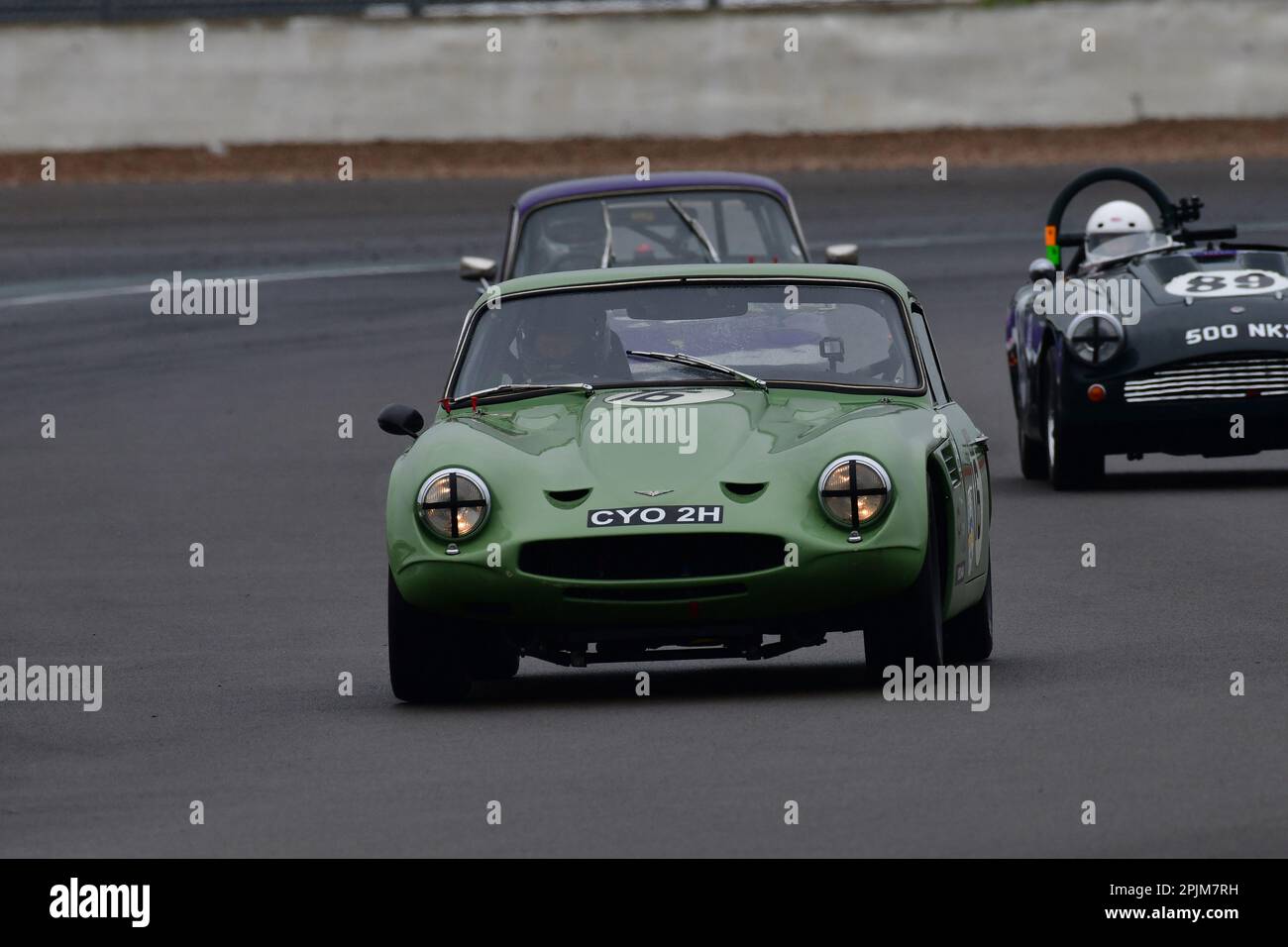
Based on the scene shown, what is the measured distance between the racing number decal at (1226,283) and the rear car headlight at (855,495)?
771cm

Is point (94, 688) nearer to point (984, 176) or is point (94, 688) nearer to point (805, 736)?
point (805, 736)

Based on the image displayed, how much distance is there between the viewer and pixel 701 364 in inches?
392

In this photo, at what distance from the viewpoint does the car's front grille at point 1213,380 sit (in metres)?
16.0

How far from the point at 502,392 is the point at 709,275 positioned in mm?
840

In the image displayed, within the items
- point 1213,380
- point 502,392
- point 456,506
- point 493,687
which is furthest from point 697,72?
point 456,506

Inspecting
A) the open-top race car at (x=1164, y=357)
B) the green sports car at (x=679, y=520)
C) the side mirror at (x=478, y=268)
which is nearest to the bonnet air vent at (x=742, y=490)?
the green sports car at (x=679, y=520)

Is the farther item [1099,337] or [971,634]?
[1099,337]

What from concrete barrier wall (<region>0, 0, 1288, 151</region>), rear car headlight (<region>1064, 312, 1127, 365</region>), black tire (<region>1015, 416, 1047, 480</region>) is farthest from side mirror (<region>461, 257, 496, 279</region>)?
concrete barrier wall (<region>0, 0, 1288, 151</region>)

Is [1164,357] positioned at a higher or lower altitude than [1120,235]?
lower

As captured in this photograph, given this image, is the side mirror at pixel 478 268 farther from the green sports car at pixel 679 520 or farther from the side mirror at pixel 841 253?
the green sports car at pixel 679 520

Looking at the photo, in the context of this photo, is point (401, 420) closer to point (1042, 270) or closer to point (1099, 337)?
point (1099, 337)

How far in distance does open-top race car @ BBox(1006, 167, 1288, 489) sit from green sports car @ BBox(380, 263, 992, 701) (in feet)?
20.5

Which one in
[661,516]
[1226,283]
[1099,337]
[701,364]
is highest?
[1226,283]
